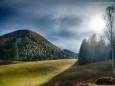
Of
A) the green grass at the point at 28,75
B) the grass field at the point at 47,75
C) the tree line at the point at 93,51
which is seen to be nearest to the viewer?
the grass field at the point at 47,75

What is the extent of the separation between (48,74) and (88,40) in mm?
36436

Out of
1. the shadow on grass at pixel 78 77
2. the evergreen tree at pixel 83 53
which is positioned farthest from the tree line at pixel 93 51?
the shadow on grass at pixel 78 77

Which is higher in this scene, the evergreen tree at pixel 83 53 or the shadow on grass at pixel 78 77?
the evergreen tree at pixel 83 53

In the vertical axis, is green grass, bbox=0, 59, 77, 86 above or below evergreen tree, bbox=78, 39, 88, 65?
below

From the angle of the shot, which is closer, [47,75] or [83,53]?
[47,75]

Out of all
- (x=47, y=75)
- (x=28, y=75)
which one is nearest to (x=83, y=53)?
(x=47, y=75)

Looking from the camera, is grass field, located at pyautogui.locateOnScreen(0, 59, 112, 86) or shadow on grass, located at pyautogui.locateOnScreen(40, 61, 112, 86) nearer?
shadow on grass, located at pyautogui.locateOnScreen(40, 61, 112, 86)

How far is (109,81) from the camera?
3047 centimetres

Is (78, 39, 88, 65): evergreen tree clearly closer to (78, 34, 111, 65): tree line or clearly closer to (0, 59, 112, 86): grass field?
(78, 34, 111, 65): tree line

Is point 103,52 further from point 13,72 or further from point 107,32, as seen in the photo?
point 107,32

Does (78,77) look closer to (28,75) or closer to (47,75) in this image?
(47,75)

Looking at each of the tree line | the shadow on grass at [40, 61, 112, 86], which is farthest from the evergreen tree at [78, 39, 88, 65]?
the shadow on grass at [40, 61, 112, 86]

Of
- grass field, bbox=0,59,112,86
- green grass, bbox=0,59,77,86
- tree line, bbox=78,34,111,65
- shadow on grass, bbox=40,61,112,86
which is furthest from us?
tree line, bbox=78,34,111,65

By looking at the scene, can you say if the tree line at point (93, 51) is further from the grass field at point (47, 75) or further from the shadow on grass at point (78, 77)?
the shadow on grass at point (78, 77)
